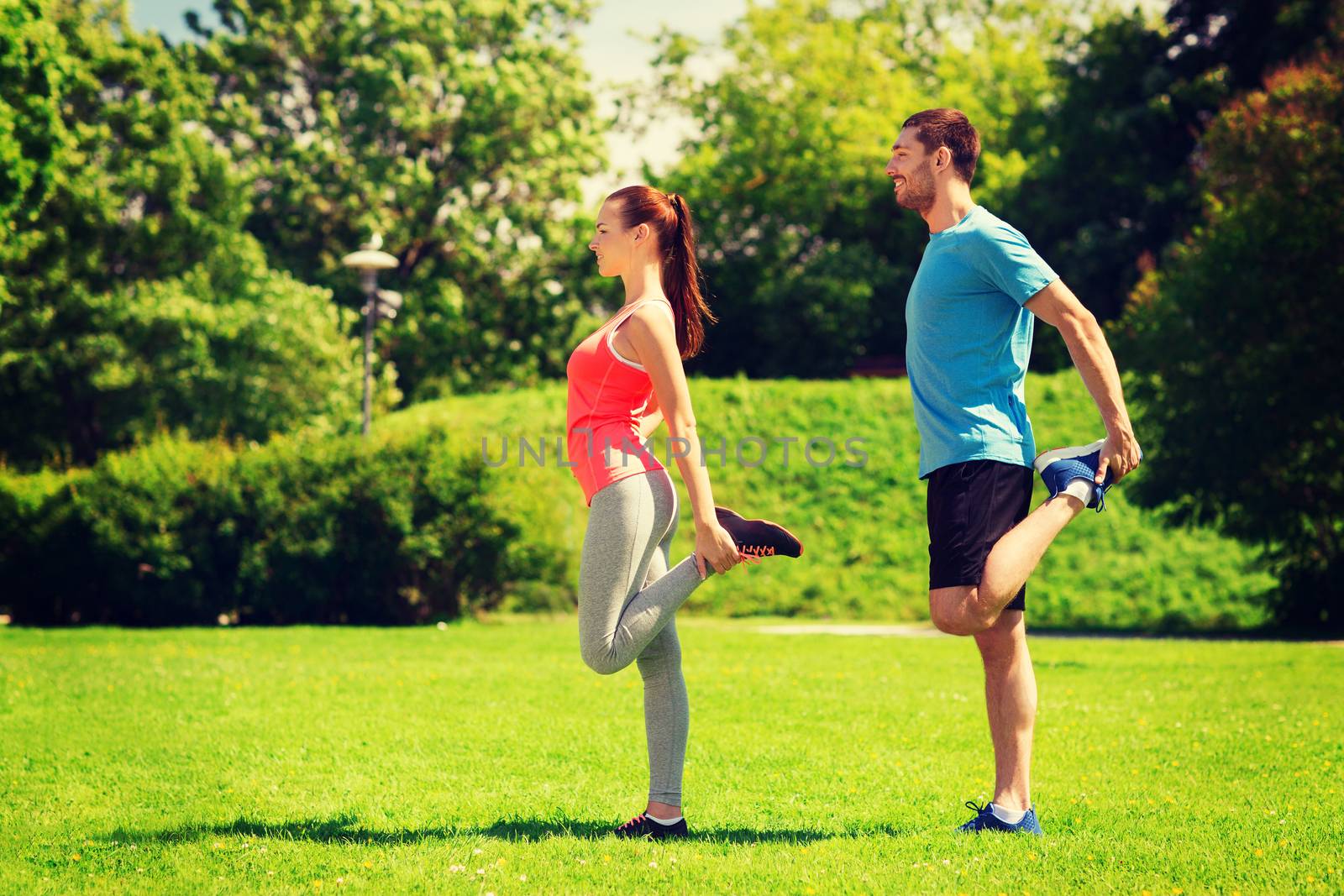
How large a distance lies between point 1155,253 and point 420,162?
16438mm

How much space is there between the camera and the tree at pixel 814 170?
31891mm

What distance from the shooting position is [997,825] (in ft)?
15.9

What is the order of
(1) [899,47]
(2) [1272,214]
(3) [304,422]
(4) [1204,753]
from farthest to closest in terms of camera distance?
(1) [899,47] → (3) [304,422] → (2) [1272,214] → (4) [1204,753]

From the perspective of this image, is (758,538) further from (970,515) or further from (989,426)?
(989,426)

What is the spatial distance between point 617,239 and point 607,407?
26.3 inches

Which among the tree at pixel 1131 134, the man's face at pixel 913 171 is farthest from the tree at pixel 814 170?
the man's face at pixel 913 171

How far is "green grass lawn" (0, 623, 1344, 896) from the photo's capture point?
436 cm

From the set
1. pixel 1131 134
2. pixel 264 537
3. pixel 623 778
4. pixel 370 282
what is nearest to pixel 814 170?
pixel 1131 134

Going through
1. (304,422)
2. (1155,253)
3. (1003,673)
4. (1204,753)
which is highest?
(1155,253)

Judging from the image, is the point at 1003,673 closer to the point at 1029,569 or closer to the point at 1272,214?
the point at 1029,569

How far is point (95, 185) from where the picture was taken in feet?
81.8

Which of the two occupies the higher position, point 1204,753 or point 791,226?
point 791,226

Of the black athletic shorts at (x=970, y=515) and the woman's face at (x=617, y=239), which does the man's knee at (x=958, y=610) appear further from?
the woman's face at (x=617, y=239)

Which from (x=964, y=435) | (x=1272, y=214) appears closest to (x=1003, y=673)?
(x=964, y=435)
